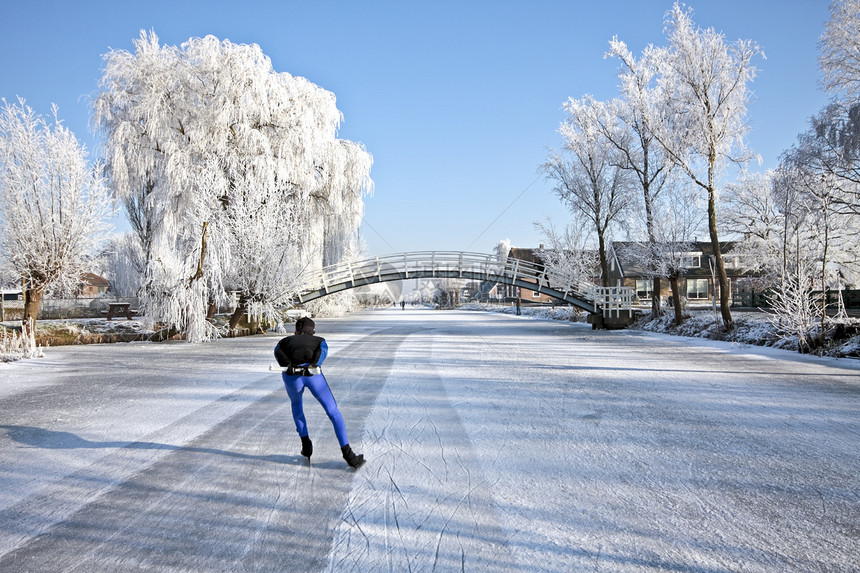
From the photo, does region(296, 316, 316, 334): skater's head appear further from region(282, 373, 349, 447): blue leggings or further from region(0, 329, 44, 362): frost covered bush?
region(0, 329, 44, 362): frost covered bush

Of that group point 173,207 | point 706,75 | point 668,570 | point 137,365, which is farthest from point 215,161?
point 668,570

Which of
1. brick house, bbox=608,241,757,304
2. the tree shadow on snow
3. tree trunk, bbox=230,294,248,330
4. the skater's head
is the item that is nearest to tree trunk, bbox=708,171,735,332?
the skater's head

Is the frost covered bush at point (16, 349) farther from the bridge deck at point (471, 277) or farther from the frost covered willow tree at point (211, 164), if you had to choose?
the bridge deck at point (471, 277)

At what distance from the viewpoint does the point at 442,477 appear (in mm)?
4691

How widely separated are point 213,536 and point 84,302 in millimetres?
35024

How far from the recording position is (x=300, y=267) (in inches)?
905

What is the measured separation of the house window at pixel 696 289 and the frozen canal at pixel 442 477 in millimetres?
44231

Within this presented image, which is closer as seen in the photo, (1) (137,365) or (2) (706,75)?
(1) (137,365)

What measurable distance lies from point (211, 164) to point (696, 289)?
150 feet

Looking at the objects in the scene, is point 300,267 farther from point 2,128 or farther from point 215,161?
point 2,128

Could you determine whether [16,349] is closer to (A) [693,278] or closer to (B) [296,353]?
(B) [296,353]

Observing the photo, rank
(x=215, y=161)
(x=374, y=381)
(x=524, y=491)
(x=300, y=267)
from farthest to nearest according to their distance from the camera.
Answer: (x=300, y=267)
(x=215, y=161)
(x=374, y=381)
(x=524, y=491)

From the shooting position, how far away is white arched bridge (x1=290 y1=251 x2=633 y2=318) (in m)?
25.4

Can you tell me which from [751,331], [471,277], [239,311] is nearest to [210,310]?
[239,311]
